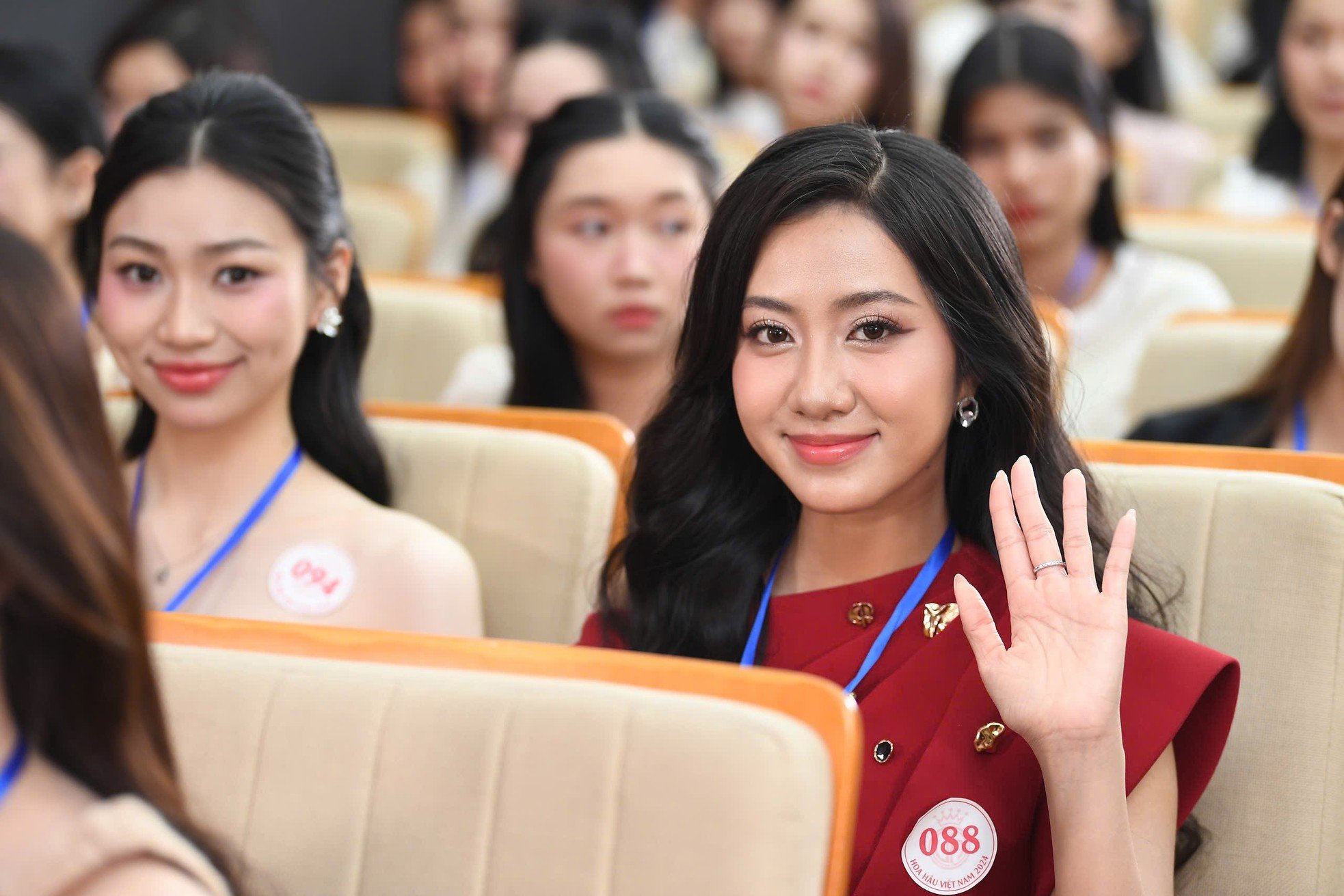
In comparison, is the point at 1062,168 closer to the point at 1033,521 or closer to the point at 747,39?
the point at 1033,521

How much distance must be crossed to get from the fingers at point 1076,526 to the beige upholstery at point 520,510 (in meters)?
0.72

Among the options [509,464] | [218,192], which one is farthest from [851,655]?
[218,192]

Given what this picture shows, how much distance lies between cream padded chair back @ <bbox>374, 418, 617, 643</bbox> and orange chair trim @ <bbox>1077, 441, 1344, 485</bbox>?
58 centimetres

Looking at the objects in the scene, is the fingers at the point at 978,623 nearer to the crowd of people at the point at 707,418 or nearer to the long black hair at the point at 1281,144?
the crowd of people at the point at 707,418

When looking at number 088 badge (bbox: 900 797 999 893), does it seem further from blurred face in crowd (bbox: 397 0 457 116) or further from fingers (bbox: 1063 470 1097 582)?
blurred face in crowd (bbox: 397 0 457 116)

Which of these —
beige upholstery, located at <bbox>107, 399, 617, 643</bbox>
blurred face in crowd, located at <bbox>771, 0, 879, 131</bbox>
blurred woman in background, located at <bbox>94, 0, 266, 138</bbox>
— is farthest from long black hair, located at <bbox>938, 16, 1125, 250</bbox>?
blurred woman in background, located at <bbox>94, 0, 266, 138</bbox>

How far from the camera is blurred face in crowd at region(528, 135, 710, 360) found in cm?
268

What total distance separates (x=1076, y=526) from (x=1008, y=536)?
61 mm

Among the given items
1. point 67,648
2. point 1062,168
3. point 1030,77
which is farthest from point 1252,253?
point 67,648

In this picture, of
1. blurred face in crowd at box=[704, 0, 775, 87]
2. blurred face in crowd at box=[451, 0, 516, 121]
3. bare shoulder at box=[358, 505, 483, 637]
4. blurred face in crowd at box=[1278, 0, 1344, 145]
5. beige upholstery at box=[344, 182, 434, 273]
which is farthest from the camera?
blurred face in crowd at box=[704, 0, 775, 87]

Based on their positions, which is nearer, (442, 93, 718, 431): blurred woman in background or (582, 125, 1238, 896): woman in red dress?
(582, 125, 1238, 896): woman in red dress

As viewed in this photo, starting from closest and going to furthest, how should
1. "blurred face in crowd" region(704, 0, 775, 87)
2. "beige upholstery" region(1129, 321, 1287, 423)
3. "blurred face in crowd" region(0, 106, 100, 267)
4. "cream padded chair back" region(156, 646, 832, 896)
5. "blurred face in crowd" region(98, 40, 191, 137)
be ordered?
"cream padded chair back" region(156, 646, 832, 896), "beige upholstery" region(1129, 321, 1287, 423), "blurred face in crowd" region(0, 106, 100, 267), "blurred face in crowd" region(98, 40, 191, 137), "blurred face in crowd" region(704, 0, 775, 87)

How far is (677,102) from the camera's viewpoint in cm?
286

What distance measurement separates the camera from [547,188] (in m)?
2.77
